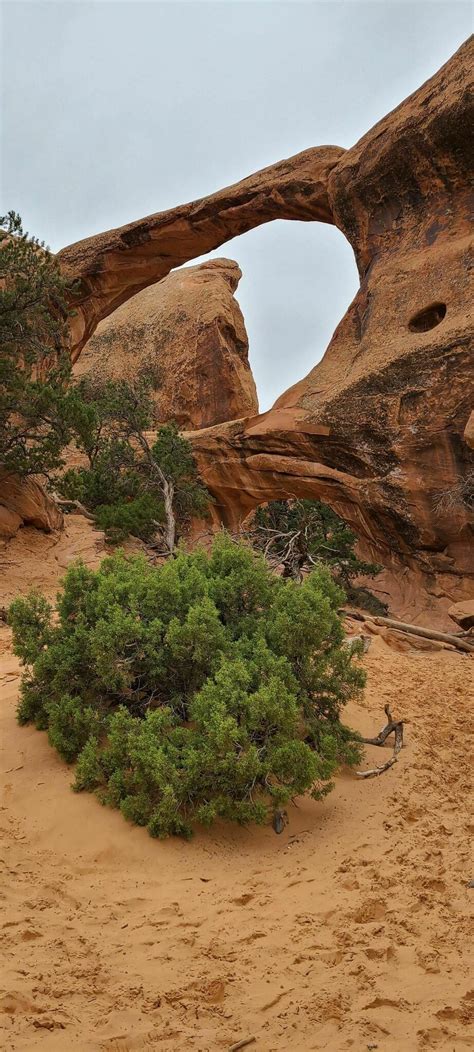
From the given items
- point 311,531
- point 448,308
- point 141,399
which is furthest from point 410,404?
point 141,399

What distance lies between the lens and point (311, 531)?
17.4 metres

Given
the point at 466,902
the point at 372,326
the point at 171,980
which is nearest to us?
the point at 171,980

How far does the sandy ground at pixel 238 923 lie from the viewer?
2750 mm

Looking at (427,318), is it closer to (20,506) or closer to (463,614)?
(463,614)

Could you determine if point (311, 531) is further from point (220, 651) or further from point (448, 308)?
point (220, 651)

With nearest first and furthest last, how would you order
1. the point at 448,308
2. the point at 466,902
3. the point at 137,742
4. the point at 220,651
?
1. the point at 466,902
2. the point at 137,742
3. the point at 220,651
4. the point at 448,308

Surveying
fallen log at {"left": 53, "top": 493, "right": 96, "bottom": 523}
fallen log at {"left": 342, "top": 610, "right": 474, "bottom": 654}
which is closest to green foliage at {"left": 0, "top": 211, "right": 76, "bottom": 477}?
fallen log at {"left": 53, "top": 493, "right": 96, "bottom": 523}

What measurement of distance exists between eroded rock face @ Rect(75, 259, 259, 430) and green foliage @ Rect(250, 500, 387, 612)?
411 inches

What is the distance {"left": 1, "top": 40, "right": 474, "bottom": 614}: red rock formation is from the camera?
13375mm

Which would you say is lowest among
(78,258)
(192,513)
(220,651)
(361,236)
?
(220,651)

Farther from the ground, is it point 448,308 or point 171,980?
point 448,308

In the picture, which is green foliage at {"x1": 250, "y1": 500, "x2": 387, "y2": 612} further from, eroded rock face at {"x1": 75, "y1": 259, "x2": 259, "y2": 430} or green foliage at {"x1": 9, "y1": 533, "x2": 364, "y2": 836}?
eroded rock face at {"x1": 75, "y1": 259, "x2": 259, "y2": 430}

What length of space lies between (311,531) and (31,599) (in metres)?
12.4

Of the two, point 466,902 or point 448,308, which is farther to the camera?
point 448,308
